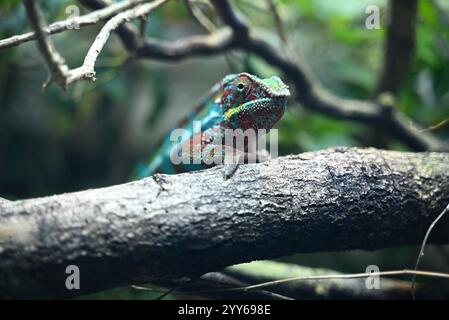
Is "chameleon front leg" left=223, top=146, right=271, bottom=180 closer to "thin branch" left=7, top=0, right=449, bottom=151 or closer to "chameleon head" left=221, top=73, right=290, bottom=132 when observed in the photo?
"chameleon head" left=221, top=73, right=290, bottom=132

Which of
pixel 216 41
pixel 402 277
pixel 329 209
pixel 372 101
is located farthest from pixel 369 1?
pixel 329 209

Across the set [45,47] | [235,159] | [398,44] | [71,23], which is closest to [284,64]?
[398,44]

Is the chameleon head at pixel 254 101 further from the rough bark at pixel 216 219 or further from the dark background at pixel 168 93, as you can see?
the dark background at pixel 168 93

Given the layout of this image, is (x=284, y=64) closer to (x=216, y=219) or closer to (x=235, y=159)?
(x=235, y=159)

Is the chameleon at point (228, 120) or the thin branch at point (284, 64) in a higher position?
the thin branch at point (284, 64)

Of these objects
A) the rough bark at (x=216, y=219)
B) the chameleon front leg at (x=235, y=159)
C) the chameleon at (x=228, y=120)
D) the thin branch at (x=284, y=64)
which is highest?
the thin branch at (x=284, y=64)

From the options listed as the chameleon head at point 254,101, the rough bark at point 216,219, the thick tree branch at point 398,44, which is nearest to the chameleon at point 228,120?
the chameleon head at point 254,101

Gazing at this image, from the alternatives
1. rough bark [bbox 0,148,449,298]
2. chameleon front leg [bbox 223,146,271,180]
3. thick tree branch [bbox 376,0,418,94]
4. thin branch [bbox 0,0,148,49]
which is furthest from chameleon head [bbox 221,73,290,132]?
thick tree branch [bbox 376,0,418,94]

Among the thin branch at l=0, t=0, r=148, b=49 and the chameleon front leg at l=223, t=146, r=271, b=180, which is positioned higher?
the thin branch at l=0, t=0, r=148, b=49
